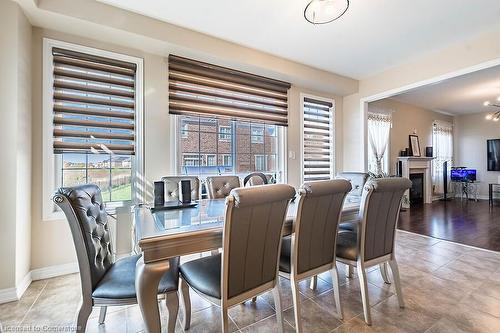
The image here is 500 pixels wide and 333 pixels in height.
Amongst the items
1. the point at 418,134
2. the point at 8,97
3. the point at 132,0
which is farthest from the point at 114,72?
the point at 418,134

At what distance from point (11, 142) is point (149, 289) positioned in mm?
1903

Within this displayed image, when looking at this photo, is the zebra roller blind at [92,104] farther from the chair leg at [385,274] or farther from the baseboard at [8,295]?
the chair leg at [385,274]

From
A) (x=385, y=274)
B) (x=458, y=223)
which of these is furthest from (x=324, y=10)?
(x=458, y=223)

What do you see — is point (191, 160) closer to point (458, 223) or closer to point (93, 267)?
point (93, 267)

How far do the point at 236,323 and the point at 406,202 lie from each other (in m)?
5.56

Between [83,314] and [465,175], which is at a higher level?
[465,175]

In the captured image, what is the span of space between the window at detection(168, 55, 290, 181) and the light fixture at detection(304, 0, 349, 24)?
4.32 feet

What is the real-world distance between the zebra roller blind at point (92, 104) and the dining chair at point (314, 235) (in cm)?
227

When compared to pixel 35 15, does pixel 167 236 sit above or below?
below

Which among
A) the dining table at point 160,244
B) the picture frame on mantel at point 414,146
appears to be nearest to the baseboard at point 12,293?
the dining table at point 160,244

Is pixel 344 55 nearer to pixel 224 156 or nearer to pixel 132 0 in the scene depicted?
pixel 224 156

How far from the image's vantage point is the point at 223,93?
3.38 m

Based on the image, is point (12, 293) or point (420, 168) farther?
point (420, 168)

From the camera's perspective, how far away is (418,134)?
21.5ft
